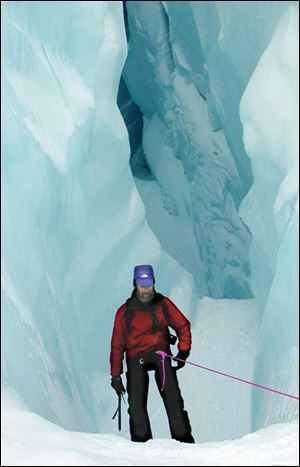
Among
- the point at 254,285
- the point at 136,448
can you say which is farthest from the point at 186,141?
the point at 136,448

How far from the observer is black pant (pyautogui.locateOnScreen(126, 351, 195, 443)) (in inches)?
127

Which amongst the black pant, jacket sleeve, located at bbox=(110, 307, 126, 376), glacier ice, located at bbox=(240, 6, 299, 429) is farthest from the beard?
glacier ice, located at bbox=(240, 6, 299, 429)

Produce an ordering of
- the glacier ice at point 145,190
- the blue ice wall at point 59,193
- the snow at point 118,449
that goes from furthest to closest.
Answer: the glacier ice at point 145,190 < the blue ice wall at point 59,193 < the snow at point 118,449

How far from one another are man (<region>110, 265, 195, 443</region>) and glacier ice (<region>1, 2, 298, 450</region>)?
1.18 ft

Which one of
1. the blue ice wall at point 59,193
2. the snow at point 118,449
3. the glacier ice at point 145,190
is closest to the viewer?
the snow at point 118,449

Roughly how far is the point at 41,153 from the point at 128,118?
13.7ft

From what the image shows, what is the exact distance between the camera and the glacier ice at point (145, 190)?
3.32 meters

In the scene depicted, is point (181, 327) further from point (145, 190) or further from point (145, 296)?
point (145, 190)

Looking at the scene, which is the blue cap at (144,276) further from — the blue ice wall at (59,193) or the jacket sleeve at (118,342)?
the blue ice wall at (59,193)

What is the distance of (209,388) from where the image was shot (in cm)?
536

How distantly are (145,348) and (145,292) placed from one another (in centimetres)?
28

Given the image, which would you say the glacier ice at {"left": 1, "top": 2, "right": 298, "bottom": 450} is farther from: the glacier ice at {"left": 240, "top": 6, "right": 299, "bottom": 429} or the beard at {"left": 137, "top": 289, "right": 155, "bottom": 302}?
the beard at {"left": 137, "top": 289, "right": 155, "bottom": 302}

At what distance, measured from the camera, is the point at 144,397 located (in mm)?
3285

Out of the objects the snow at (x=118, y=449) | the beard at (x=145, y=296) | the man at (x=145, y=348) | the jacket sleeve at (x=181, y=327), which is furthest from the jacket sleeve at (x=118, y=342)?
the snow at (x=118, y=449)
